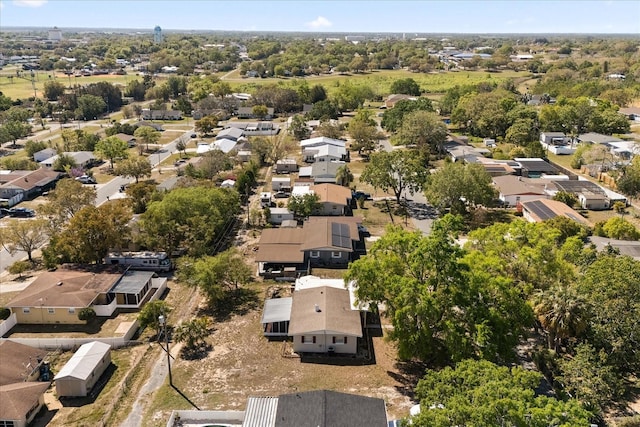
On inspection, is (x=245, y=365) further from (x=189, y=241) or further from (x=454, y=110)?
(x=454, y=110)

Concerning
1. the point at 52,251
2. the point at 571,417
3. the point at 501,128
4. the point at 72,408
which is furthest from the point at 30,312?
the point at 501,128

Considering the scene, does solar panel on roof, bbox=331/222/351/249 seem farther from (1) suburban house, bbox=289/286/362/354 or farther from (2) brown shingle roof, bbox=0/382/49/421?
(2) brown shingle roof, bbox=0/382/49/421

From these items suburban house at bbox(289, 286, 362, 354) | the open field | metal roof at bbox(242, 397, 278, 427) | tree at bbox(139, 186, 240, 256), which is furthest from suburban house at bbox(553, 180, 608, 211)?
the open field

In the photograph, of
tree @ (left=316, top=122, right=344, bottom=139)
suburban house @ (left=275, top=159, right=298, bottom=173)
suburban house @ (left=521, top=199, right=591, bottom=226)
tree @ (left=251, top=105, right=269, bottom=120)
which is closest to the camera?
suburban house @ (left=521, top=199, right=591, bottom=226)

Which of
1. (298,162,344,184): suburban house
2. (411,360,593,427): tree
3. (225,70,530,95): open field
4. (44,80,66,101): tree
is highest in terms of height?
(225,70,530,95): open field

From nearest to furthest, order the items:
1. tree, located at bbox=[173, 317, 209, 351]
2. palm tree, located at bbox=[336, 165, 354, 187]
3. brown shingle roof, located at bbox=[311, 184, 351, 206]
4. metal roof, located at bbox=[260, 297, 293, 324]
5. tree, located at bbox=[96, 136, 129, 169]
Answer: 1. tree, located at bbox=[173, 317, 209, 351]
2. metal roof, located at bbox=[260, 297, 293, 324]
3. brown shingle roof, located at bbox=[311, 184, 351, 206]
4. palm tree, located at bbox=[336, 165, 354, 187]
5. tree, located at bbox=[96, 136, 129, 169]

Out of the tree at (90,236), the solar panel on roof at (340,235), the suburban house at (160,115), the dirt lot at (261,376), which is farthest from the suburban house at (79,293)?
the suburban house at (160,115)

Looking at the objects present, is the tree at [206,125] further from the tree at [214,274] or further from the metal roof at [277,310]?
the metal roof at [277,310]
